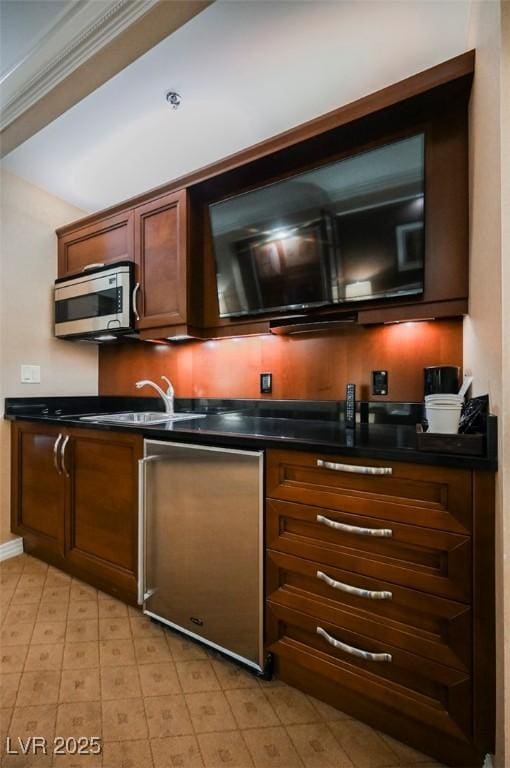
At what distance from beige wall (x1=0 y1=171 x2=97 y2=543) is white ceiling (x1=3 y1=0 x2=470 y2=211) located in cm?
30

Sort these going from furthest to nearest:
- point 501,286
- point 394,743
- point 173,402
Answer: point 173,402 < point 394,743 < point 501,286

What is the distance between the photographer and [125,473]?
1674mm

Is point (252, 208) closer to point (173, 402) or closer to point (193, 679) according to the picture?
point (173, 402)

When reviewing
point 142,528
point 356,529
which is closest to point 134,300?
point 142,528

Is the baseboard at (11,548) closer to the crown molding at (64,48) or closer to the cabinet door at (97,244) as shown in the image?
the cabinet door at (97,244)

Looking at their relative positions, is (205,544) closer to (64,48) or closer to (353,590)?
(353,590)

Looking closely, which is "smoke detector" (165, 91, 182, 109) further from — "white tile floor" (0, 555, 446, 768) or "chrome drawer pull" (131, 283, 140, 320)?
"white tile floor" (0, 555, 446, 768)

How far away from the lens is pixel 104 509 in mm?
1759

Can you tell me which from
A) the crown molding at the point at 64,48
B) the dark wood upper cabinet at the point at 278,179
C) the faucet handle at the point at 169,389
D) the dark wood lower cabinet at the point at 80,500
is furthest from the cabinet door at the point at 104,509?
the crown molding at the point at 64,48

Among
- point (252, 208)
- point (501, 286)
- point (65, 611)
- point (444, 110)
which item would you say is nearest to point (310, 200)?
point (252, 208)

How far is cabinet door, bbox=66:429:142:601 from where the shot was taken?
1.65 metres

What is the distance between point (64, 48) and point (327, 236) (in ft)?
4.22

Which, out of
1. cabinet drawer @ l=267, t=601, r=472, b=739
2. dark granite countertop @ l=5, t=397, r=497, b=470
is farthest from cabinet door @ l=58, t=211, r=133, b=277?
cabinet drawer @ l=267, t=601, r=472, b=739

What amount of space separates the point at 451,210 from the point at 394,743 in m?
1.88
